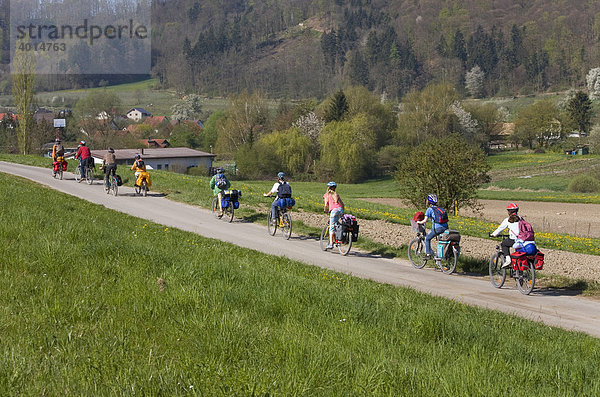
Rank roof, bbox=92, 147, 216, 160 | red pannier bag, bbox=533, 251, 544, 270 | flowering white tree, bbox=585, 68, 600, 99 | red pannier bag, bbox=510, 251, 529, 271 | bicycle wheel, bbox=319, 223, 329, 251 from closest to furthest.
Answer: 1. red pannier bag, bbox=533, 251, 544, 270
2. red pannier bag, bbox=510, 251, 529, 271
3. bicycle wheel, bbox=319, 223, 329, 251
4. roof, bbox=92, 147, 216, 160
5. flowering white tree, bbox=585, 68, 600, 99

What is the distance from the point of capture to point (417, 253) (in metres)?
17.1

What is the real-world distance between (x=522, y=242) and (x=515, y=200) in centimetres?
4913

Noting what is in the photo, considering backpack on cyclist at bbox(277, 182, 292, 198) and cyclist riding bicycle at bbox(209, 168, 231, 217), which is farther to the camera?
cyclist riding bicycle at bbox(209, 168, 231, 217)

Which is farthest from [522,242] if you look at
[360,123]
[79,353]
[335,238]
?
[360,123]

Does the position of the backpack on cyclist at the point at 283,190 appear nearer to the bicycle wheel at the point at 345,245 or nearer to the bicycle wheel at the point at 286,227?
the bicycle wheel at the point at 286,227

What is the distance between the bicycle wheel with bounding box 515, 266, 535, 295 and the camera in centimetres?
1392

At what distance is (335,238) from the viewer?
17.9 meters

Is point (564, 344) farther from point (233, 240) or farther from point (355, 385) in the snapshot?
point (233, 240)

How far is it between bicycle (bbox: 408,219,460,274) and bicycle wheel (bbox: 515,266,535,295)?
1982 mm

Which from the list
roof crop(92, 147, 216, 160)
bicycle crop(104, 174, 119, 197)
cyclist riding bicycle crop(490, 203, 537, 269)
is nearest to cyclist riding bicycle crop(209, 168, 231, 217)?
bicycle crop(104, 174, 119, 197)

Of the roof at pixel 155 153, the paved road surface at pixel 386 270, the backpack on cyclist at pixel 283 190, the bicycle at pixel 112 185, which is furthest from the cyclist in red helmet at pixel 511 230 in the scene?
the roof at pixel 155 153

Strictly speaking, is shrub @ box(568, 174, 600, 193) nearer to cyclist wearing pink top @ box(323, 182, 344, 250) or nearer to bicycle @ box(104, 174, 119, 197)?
bicycle @ box(104, 174, 119, 197)

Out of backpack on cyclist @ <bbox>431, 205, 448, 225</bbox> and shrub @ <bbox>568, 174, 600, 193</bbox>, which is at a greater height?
backpack on cyclist @ <bbox>431, 205, 448, 225</bbox>

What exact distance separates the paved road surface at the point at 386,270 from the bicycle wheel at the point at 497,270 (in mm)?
195
